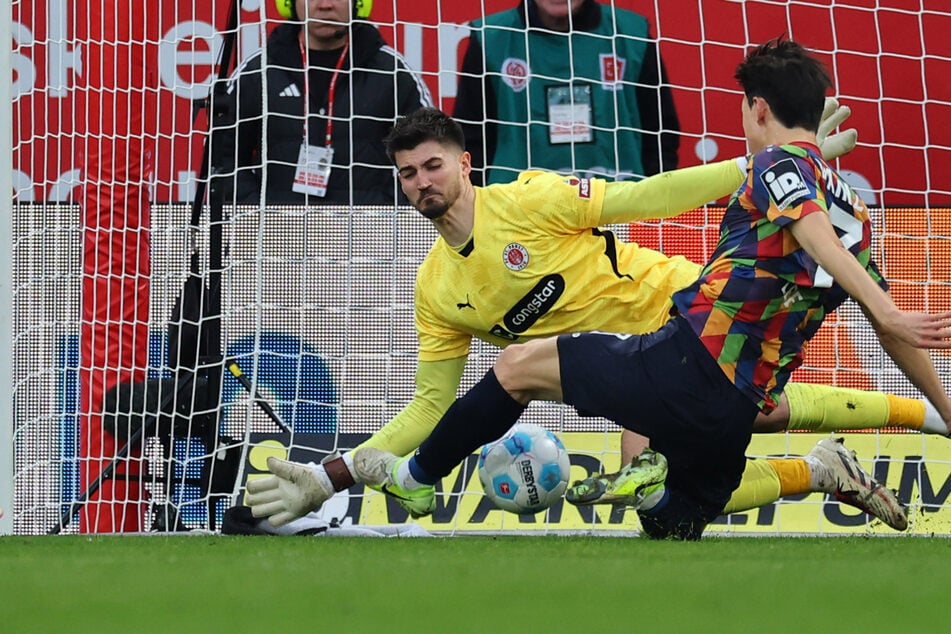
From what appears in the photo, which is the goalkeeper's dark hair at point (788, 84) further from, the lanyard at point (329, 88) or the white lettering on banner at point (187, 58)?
the white lettering on banner at point (187, 58)

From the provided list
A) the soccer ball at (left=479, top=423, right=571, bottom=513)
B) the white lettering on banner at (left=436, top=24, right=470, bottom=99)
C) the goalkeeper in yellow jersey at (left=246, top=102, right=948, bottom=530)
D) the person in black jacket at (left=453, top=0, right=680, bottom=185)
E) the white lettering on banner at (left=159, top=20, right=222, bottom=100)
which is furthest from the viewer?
the white lettering on banner at (left=436, top=24, right=470, bottom=99)

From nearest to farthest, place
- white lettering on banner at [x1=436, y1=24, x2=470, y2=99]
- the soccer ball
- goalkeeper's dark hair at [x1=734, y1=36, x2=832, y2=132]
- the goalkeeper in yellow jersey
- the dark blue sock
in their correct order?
goalkeeper's dark hair at [x1=734, y1=36, x2=832, y2=132], the dark blue sock, the soccer ball, the goalkeeper in yellow jersey, white lettering on banner at [x1=436, y1=24, x2=470, y2=99]

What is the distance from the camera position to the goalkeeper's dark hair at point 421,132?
17.5 feet

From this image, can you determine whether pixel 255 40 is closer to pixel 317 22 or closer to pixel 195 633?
pixel 317 22

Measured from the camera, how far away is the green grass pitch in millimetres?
2426

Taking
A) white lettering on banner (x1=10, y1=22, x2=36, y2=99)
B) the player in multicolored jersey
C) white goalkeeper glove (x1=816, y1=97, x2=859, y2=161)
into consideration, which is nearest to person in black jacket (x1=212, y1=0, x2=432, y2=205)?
white lettering on banner (x1=10, y1=22, x2=36, y2=99)

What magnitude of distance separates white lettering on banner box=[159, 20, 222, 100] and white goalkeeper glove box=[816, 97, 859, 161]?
2.86m

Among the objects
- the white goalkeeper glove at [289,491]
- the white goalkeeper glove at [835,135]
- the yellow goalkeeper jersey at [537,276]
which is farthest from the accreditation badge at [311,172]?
the white goalkeeper glove at [835,135]

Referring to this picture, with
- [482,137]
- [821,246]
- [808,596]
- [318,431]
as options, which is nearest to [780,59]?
[821,246]

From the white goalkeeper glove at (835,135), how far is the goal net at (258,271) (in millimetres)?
1243

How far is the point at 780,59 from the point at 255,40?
10.7ft

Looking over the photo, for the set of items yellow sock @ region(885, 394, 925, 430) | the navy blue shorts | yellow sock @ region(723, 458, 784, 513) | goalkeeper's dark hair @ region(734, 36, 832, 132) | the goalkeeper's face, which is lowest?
yellow sock @ region(723, 458, 784, 513)

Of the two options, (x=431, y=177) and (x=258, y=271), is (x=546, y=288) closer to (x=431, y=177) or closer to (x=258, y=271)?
(x=431, y=177)

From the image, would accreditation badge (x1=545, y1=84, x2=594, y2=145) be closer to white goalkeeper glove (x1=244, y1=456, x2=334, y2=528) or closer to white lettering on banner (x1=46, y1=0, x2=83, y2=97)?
white lettering on banner (x1=46, y1=0, x2=83, y2=97)
